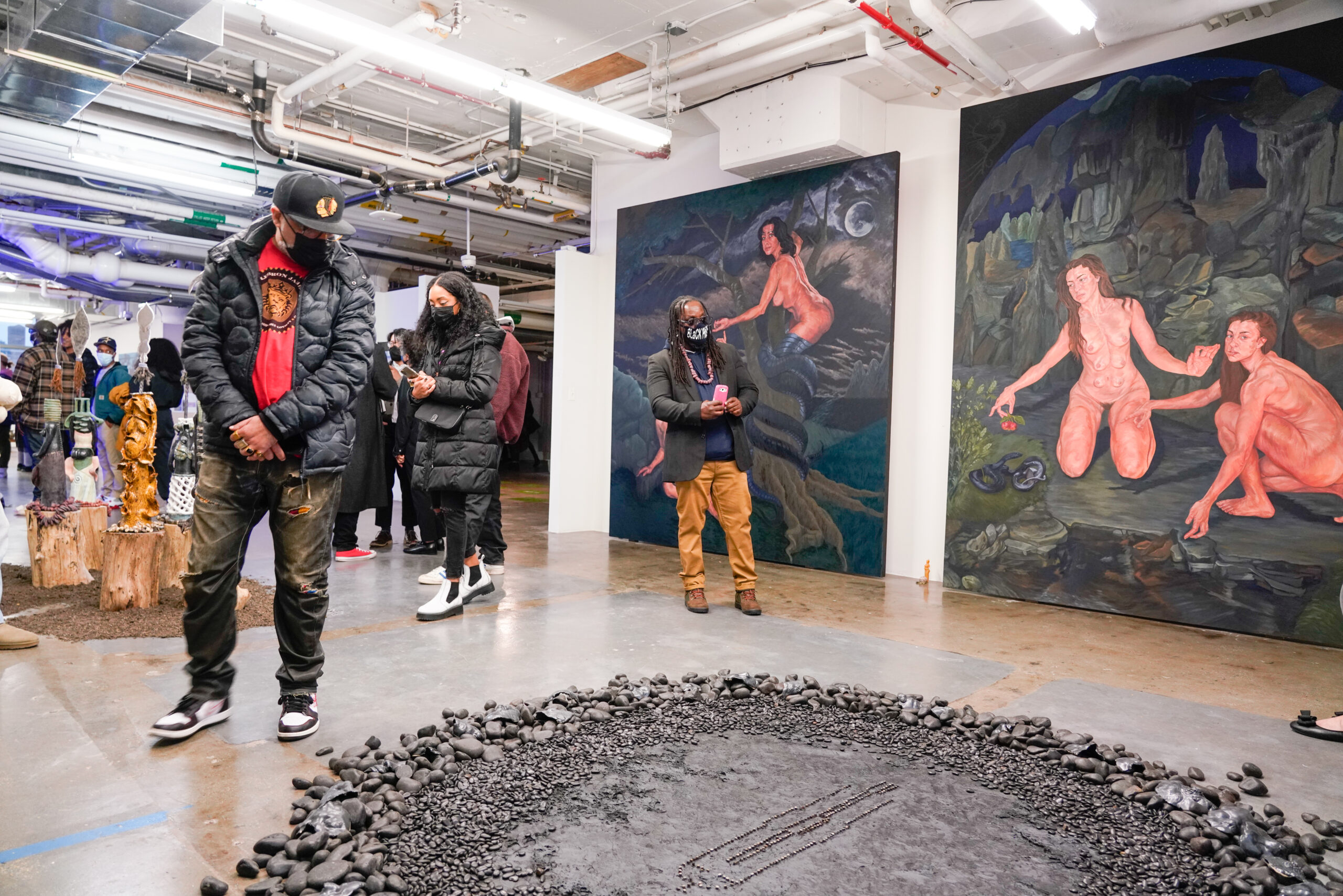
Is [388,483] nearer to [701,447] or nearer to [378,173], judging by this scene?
[701,447]

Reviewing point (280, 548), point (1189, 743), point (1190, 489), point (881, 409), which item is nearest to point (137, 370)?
point (280, 548)

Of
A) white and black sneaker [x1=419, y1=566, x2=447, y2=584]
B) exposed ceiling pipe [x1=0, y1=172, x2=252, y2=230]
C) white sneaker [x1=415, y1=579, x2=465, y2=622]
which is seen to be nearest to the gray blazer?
white sneaker [x1=415, y1=579, x2=465, y2=622]

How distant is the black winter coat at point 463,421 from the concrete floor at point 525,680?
691mm

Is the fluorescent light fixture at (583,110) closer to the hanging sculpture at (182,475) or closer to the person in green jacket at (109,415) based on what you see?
the hanging sculpture at (182,475)

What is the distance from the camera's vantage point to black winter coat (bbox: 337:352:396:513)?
577 cm

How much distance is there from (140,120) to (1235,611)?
8785mm

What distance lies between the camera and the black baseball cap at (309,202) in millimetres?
2506

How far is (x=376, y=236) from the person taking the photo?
12164 mm

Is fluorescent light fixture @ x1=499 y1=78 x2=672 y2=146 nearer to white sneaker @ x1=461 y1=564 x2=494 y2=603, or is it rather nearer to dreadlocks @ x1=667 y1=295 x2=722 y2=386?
dreadlocks @ x1=667 y1=295 x2=722 y2=386

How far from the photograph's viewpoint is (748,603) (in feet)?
15.1

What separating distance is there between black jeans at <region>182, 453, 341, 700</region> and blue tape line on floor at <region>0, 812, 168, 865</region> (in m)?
0.63

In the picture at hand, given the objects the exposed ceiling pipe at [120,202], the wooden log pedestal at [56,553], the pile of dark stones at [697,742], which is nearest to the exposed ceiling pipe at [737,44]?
the pile of dark stones at [697,742]

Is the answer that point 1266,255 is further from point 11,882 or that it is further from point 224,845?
point 11,882

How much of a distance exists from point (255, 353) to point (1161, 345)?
444 cm
